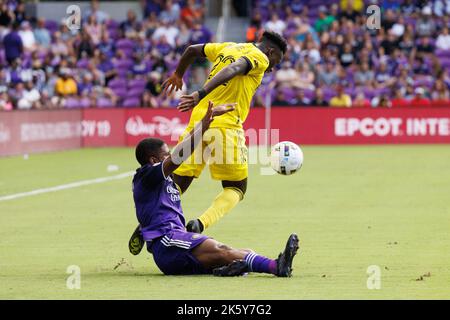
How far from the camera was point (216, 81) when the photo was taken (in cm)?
1038

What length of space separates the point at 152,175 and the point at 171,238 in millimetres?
560

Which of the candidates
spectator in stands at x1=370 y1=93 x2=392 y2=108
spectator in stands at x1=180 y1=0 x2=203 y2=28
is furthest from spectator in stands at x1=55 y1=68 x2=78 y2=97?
spectator in stands at x1=370 y1=93 x2=392 y2=108

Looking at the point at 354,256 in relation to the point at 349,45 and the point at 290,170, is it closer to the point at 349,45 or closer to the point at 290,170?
the point at 290,170

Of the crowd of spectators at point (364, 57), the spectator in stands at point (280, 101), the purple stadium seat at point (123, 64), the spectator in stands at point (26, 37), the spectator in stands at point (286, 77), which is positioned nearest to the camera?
the spectator in stands at point (280, 101)

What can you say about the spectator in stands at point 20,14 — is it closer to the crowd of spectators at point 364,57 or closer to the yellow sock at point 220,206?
the crowd of spectators at point 364,57

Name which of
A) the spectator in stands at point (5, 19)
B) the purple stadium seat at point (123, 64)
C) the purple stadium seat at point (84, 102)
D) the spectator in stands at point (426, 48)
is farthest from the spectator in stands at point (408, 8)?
the spectator in stands at point (5, 19)

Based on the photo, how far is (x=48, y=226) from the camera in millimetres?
14078

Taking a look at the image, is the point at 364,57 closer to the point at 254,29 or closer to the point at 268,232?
the point at 254,29

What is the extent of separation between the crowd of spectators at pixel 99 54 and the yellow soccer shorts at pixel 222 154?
63.9 feet

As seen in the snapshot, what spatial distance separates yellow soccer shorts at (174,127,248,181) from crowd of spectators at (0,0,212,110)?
19.5m

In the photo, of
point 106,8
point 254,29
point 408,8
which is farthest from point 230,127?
point 106,8

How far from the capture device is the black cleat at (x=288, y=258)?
9.40 metres

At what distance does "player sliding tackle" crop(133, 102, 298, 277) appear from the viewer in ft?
31.4

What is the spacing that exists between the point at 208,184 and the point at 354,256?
9.65 metres
